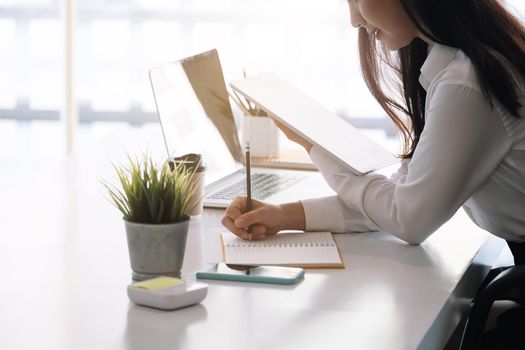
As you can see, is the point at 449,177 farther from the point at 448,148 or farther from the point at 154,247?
the point at 154,247

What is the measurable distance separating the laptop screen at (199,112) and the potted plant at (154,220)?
0.52 metres

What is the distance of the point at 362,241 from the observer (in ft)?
5.47

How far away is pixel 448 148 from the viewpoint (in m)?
1.55

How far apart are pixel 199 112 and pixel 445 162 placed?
701 millimetres

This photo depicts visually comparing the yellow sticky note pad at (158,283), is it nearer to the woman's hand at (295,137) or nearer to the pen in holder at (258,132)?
the woman's hand at (295,137)

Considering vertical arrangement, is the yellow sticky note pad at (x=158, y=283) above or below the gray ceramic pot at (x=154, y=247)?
below

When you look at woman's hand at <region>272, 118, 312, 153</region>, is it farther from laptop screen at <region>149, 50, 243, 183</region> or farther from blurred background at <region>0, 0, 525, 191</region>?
blurred background at <region>0, 0, 525, 191</region>

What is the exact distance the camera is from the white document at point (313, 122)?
1.86 m

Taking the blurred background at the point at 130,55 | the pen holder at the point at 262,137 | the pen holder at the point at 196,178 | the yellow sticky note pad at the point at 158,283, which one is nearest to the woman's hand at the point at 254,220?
the pen holder at the point at 196,178

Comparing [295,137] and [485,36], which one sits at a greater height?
[485,36]

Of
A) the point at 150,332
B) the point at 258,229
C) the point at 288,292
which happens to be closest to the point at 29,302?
the point at 150,332

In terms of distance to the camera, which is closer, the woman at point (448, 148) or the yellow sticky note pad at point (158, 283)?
the yellow sticky note pad at point (158, 283)

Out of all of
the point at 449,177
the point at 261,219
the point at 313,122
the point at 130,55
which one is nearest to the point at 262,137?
the point at 313,122

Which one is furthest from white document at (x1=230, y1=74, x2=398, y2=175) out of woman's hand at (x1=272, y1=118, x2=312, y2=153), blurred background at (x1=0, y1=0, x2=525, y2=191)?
blurred background at (x1=0, y1=0, x2=525, y2=191)
